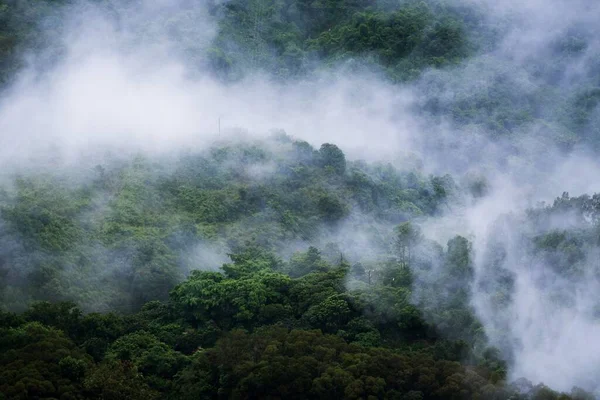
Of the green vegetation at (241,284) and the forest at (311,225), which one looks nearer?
the green vegetation at (241,284)

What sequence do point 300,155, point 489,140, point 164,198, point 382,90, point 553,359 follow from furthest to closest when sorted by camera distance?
point 382,90 < point 489,140 < point 300,155 < point 164,198 < point 553,359

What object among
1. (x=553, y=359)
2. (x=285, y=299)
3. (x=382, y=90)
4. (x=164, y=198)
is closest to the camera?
(x=553, y=359)

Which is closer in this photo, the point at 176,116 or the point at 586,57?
the point at 176,116

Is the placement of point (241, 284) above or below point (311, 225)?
below

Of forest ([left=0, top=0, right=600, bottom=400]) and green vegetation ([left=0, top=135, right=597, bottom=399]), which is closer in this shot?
green vegetation ([left=0, top=135, right=597, bottom=399])

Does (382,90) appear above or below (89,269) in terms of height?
above

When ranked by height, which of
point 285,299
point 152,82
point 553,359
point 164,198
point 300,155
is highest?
point 152,82

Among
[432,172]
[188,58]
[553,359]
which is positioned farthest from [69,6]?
[553,359]

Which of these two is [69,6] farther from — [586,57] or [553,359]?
[553,359]
